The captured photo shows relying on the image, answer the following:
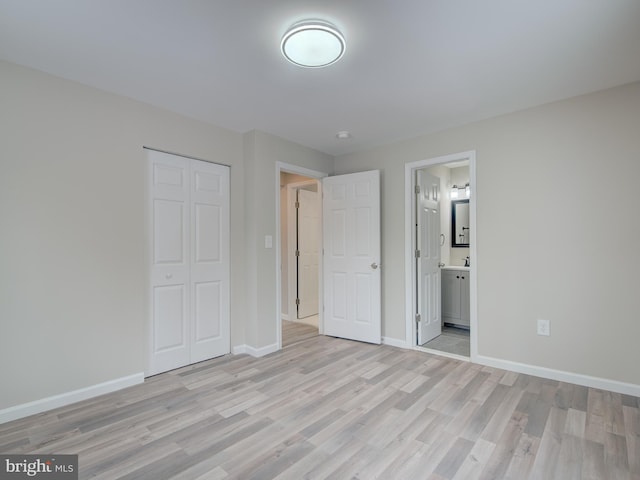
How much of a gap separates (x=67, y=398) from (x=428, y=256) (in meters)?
3.75

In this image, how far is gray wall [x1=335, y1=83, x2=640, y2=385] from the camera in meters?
2.58

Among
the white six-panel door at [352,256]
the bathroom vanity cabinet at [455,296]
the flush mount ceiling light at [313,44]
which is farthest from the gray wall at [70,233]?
the bathroom vanity cabinet at [455,296]

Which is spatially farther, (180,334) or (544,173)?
(180,334)

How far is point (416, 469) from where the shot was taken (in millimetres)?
1745

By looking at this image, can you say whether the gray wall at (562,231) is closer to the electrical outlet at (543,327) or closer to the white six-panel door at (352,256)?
the electrical outlet at (543,327)

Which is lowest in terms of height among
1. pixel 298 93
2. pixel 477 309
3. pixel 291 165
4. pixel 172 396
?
pixel 172 396

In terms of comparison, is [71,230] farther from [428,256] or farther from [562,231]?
[562,231]

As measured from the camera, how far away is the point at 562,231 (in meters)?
2.82

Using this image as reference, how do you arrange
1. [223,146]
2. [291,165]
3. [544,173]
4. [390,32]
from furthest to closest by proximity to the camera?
[291,165] < [223,146] < [544,173] < [390,32]

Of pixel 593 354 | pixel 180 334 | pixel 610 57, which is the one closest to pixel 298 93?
pixel 610 57

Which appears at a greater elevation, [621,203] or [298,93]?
[298,93]

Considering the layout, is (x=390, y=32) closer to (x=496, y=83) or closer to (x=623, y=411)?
(x=496, y=83)

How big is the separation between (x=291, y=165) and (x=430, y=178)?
1.75 meters

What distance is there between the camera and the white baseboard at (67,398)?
7.30ft
